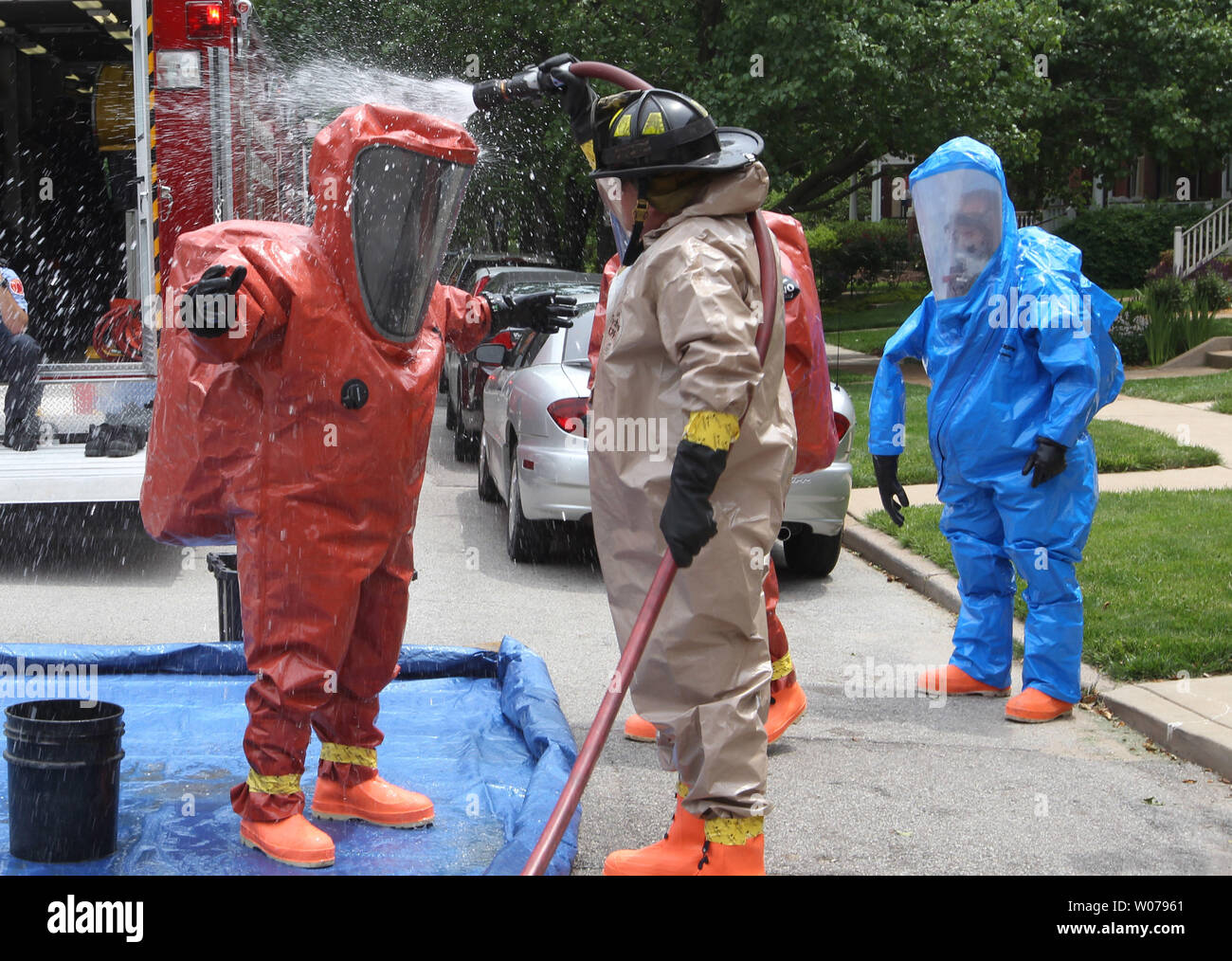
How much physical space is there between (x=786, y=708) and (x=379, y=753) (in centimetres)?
158

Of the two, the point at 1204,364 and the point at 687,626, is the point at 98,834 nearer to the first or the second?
the point at 687,626

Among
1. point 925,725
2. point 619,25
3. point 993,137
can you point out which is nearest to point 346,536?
point 925,725

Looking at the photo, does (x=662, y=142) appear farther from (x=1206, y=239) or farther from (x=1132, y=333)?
(x=1206, y=239)

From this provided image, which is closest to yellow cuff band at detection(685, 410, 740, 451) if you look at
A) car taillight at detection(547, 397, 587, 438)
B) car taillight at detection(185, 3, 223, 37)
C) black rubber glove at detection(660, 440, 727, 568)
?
black rubber glove at detection(660, 440, 727, 568)

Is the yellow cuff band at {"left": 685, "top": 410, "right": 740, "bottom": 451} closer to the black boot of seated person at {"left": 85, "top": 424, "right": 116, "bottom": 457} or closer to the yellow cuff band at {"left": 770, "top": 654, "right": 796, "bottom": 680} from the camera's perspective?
the yellow cuff band at {"left": 770, "top": 654, "right": 796, "bottom": 680}

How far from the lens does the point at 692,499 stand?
3359 millimetres

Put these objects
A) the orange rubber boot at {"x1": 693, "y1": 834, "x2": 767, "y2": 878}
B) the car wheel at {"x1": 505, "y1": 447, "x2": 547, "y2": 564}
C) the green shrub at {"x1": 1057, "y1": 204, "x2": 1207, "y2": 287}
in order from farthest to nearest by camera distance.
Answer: the green shrub at {"x1": 1057, "y1": 204, "x2": 1207, "y2": 287}, the car wheel at {"x1": 505, "y1": 447, "x2": 547, "y2": 564}, the orange rubber boot at {"x1": 693, "y1": 834, "x2": 767, "y2": 878}

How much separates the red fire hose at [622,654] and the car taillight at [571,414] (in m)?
3.79

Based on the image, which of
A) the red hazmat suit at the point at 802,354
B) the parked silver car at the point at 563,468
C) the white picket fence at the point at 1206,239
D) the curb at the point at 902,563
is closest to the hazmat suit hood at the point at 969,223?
the red hazmat suit at the point at 802,354

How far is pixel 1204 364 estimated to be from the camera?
16.4m

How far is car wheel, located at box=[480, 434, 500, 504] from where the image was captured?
9.89 meters

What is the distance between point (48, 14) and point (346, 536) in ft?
22.5

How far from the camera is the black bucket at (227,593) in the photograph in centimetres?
530

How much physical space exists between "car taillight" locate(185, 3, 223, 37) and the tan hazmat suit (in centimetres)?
522
